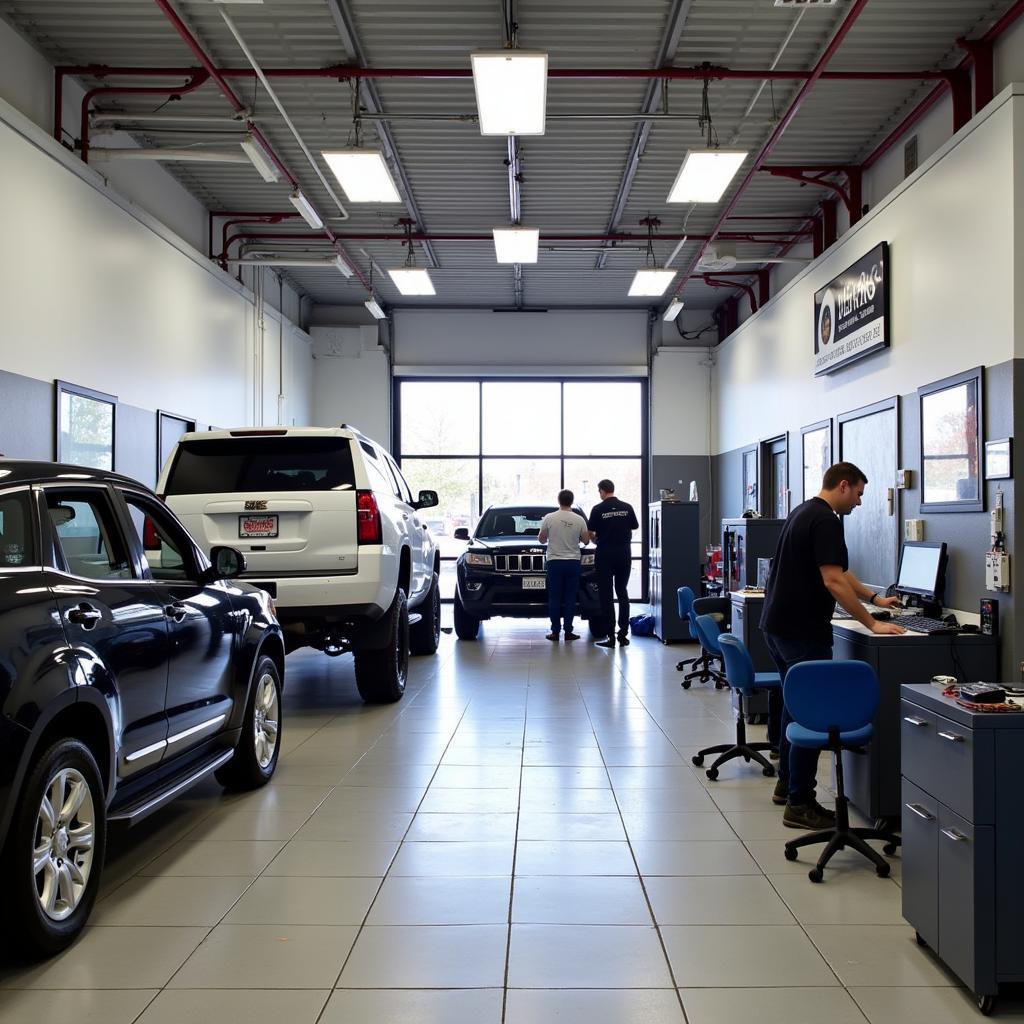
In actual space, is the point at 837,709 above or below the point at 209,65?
below

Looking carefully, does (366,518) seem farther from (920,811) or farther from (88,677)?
(920,811)

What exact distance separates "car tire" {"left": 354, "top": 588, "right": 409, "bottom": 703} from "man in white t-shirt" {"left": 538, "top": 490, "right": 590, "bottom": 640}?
359 centimetres

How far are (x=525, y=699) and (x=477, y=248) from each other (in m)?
7.59

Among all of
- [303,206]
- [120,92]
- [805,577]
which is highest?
[120,92]

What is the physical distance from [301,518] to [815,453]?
6.35m

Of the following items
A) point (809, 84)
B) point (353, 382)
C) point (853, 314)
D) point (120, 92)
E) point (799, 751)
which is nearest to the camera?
point (799, 751)

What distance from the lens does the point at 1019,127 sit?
6250mm

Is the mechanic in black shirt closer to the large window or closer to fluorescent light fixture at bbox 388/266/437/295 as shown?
fluorescent light fixture at bbox 388/266/437/295

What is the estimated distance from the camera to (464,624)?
12.5 m

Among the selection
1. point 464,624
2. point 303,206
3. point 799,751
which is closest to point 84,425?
point 303,206

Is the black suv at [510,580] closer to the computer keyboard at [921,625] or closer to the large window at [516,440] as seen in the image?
the large window at [516,440]

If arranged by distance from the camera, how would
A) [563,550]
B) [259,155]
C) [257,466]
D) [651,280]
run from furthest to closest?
[651,280] → [563,550] → [259,155] → [257,466]

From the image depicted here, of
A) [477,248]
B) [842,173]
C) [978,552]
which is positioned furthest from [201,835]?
[477,248]

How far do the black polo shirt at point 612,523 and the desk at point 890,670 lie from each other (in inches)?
240
